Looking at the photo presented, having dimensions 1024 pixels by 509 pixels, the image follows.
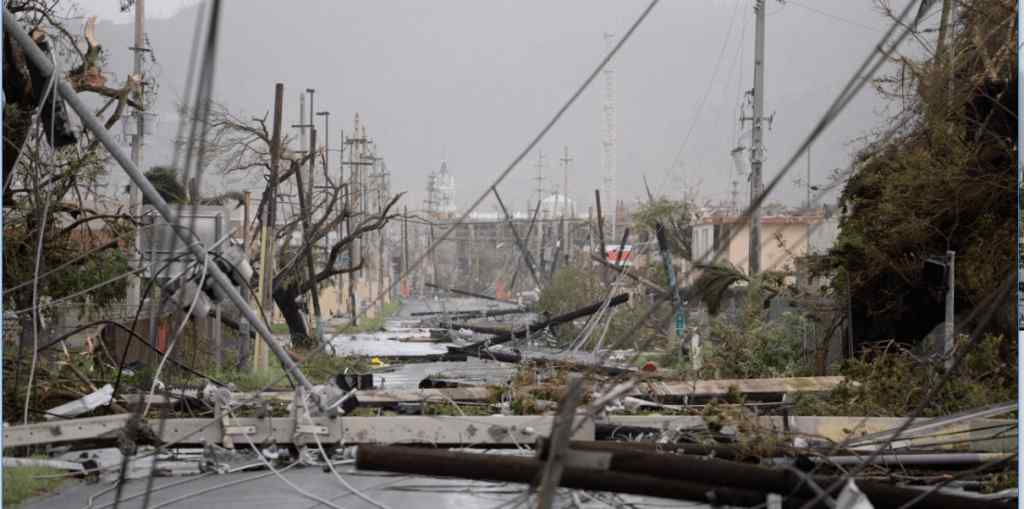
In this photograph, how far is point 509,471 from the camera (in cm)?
354

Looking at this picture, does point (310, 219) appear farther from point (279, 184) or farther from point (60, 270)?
point (60, 270)

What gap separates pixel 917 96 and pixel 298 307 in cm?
1556

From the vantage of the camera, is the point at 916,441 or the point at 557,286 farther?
the point at 557,286

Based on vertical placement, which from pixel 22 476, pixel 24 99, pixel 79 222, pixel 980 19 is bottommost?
pixel 22 476

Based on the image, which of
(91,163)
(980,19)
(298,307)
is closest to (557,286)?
(298,307)

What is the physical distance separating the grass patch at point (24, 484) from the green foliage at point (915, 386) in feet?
18.9

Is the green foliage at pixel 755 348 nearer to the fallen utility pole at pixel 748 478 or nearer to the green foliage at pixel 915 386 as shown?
the green foliage at pixel 915 386

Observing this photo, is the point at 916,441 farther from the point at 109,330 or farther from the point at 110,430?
the point at 109,330

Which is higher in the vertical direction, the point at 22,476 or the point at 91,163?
the point at 91,163

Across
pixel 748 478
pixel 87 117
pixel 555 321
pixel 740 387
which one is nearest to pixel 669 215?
pixel 555 321

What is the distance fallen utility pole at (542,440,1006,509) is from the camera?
11.4 feet

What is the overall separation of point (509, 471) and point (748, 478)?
85 centimetres

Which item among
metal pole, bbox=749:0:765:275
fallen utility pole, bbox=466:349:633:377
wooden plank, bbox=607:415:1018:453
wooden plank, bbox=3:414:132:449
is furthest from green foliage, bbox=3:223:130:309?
metal pole, bbox=749:0:765:275

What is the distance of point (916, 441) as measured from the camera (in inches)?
295
